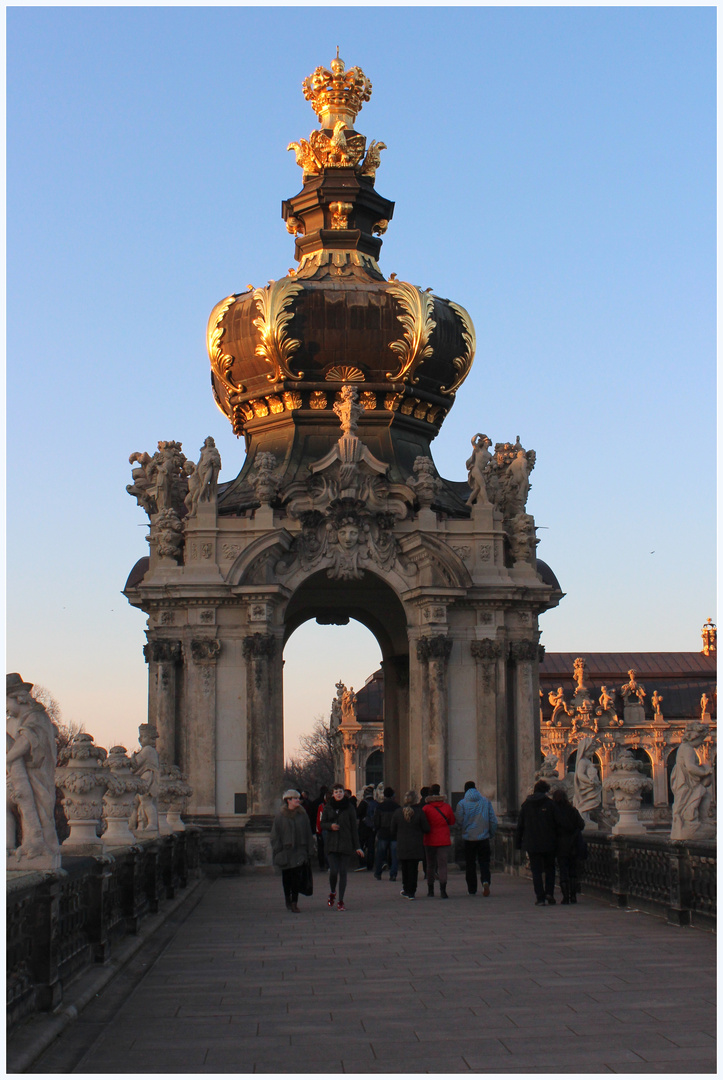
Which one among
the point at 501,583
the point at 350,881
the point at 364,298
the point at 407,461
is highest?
the point at 364,298

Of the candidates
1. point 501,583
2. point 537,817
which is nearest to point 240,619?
point 501,583

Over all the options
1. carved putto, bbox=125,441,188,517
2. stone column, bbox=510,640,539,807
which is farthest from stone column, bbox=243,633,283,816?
stone column, bbox=510,640,539,807

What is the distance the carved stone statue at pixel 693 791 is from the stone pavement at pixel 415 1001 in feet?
3.98

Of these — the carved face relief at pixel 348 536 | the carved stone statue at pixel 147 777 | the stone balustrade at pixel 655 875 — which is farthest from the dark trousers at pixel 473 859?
the carved face relief at pixel 348 536

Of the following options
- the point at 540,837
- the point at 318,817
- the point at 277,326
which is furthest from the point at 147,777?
the point at 277,326

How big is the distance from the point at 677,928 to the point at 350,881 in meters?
11.8

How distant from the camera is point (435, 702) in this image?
1264 inches

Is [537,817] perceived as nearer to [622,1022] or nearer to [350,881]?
[350,881]

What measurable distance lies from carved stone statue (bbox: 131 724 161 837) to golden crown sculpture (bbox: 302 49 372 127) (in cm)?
2131

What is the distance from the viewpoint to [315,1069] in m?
9.45

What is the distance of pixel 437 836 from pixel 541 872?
2.22 meters

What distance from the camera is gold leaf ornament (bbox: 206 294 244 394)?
37156 mm

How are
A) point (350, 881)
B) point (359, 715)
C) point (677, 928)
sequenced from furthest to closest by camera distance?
point (359, 715), point (350, 881), point (677, 928)

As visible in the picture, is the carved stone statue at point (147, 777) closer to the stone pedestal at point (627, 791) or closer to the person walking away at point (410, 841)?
the person walking away at point (410, 841)
